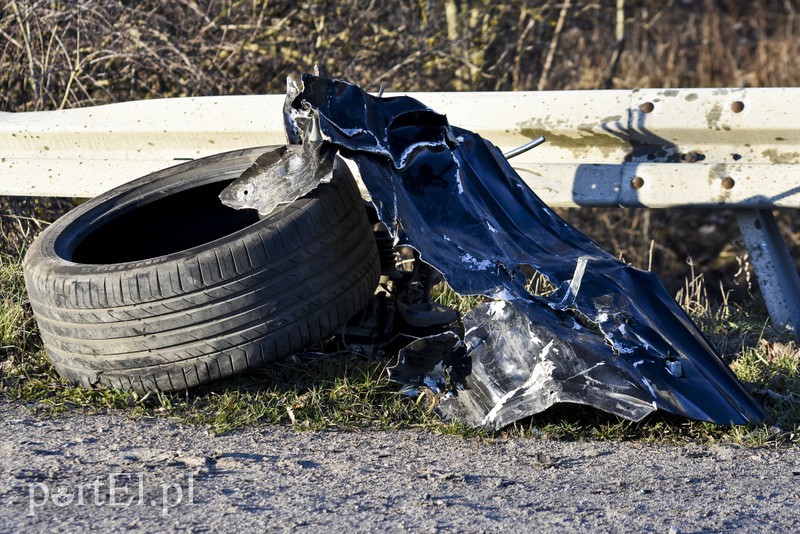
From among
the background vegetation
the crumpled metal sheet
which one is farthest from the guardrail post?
the crumpled metal sheet

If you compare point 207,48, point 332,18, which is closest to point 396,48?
point 332,18

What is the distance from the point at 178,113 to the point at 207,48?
1.78 meters

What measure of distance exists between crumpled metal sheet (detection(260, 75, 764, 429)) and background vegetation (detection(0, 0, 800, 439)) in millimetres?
335

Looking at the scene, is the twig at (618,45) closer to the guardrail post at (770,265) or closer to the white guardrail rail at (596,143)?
the white guardrail rail at (596,143)

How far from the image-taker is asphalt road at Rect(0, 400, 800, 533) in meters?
2.62

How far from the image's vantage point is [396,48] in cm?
744

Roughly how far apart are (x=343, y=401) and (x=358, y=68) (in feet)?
13.9

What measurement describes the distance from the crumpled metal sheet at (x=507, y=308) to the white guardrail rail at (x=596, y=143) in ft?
2.63

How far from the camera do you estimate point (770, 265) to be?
4.51 meters

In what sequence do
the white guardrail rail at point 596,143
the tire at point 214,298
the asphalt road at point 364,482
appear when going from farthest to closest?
the white guardrail rail at point 596,143
the tire at point 214,298
the asphalt road at point 364,482

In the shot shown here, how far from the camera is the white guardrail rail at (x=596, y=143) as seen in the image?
4.40 m

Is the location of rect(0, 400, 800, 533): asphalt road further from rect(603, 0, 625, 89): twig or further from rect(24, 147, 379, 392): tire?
rect(603, 0, 625, 89): twig

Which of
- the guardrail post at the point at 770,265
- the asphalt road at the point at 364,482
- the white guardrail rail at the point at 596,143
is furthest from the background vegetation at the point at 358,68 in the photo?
the white guardrail rail at the point at 596,143

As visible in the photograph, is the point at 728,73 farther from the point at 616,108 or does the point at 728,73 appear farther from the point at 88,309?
the point at 88,309
